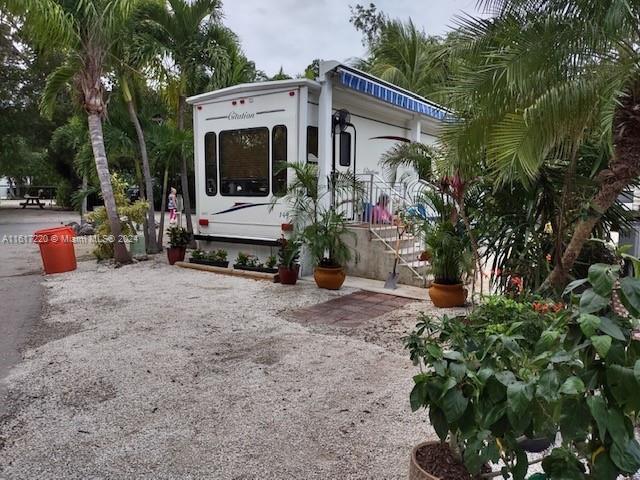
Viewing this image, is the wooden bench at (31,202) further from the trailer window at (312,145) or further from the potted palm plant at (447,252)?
the potted palm plant at (447,252)

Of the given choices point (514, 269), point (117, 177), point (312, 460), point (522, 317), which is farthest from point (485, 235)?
point (117, 177)

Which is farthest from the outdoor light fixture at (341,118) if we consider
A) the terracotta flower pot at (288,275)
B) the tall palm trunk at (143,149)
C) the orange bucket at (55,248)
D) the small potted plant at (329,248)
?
the orange bucket at (55,248)

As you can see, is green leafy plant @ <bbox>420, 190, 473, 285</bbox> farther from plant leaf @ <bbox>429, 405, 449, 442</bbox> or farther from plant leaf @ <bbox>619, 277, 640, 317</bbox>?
plant leaf @ <bbox>619, 277, 640, 317</bbox>

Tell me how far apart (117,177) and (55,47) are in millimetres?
2966

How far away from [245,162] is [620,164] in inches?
235

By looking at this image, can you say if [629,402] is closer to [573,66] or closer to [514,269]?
[573,66]

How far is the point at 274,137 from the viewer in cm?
757

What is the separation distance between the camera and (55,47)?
7.30m

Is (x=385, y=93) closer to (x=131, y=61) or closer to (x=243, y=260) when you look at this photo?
(x=243, y=260)

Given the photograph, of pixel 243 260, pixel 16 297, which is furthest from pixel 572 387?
pixel 16 297

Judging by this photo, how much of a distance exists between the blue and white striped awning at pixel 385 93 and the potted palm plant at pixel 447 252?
5.22 ft

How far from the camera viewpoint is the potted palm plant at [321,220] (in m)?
6.71

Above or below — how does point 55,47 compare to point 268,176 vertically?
above

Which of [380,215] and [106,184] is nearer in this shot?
[380,215]
